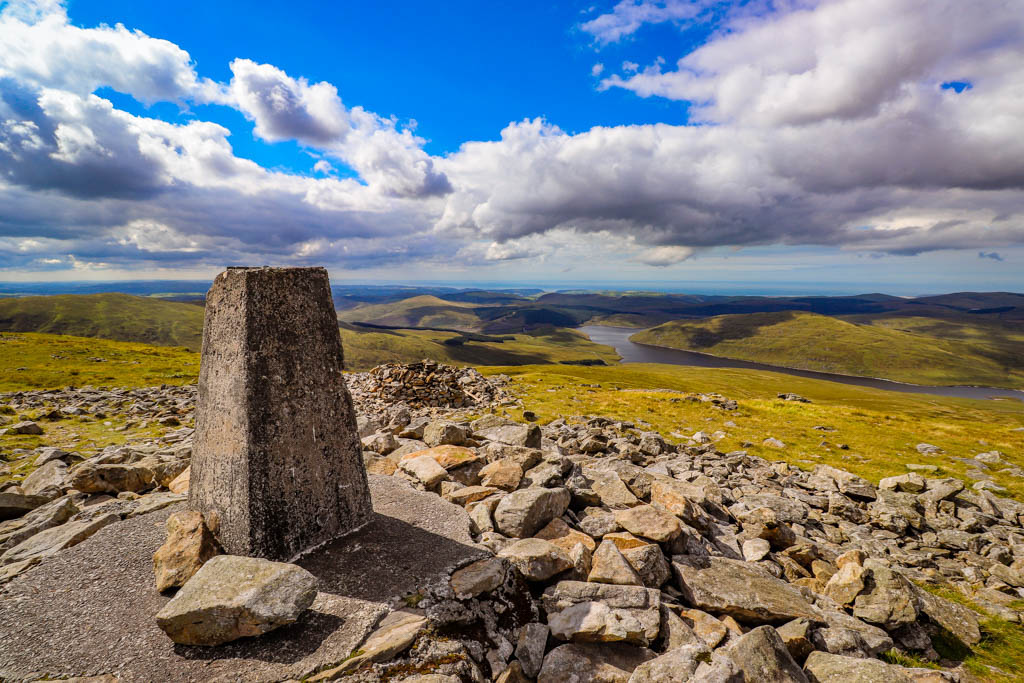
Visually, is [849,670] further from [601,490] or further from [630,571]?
[601,490]

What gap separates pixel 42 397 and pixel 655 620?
39129mm

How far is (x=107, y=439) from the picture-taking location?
17.4 metres

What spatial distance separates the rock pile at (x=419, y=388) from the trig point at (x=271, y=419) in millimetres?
23891

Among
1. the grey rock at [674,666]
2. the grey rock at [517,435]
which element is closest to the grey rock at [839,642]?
the grey rock at [674,666]

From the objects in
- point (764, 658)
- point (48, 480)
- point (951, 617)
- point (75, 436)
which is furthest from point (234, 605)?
point (75, 436)

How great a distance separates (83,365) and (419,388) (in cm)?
4299

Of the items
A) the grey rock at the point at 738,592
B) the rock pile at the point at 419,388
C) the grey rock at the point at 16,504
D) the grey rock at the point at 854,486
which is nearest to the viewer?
the grey rock at the point at 738,592

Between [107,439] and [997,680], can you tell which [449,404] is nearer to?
[107,439]

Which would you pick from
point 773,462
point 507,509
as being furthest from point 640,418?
point 507,509

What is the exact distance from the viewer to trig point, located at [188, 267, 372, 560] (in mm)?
6484

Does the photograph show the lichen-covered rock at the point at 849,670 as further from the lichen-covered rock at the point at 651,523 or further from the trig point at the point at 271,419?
the trig point at the point at 271,419

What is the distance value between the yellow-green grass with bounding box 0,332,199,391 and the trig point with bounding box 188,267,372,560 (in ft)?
128

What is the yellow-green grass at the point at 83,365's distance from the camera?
35531 mm

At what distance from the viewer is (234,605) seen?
16.4 feet
